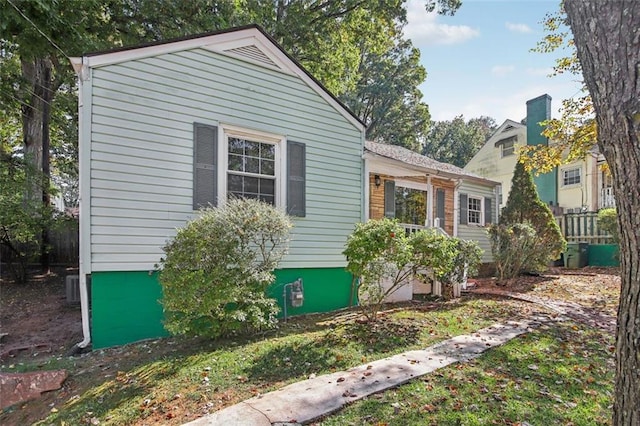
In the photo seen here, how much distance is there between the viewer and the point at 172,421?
10.2 feet

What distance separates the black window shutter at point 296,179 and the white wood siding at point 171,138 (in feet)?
0.47

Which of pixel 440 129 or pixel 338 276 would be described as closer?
pixel 338 276

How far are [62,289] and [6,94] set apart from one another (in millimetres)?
7092

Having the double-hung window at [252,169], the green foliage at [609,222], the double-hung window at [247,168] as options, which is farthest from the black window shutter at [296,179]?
the green foliage at [609,222]

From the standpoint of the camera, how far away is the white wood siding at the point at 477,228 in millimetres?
12593

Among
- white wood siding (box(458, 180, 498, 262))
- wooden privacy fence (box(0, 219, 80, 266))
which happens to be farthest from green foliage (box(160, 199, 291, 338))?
white wood siding (box(458, 180, 498, 262))

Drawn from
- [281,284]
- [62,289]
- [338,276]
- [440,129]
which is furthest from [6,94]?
[440,129]

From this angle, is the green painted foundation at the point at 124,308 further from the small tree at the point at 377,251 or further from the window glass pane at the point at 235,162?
the window glass pane at the point at 235,162

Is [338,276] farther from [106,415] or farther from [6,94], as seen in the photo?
[6,94]

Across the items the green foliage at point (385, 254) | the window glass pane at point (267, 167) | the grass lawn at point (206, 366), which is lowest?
the grass lawn at point (206, 366)

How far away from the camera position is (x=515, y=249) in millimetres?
9414

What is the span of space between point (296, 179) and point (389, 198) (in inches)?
145

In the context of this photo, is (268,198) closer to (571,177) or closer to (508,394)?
(508,394)

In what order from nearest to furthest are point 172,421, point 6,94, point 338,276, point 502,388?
point 172,421 → point 502,388 → point 338,276 → point 6,94
